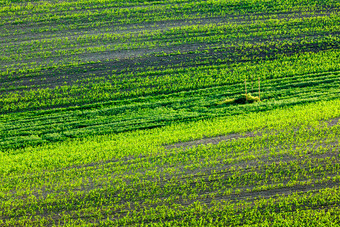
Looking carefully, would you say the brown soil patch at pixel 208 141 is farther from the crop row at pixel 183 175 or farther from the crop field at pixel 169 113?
the crop row at pixel 183 175

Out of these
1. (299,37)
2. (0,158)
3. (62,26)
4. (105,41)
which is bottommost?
(0,158)

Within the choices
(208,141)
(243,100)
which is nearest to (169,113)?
(208,141)

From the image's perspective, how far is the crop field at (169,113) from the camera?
49.3ft

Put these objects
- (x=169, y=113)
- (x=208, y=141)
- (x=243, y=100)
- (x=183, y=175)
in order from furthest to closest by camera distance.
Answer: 1. (x=243, y=100)
2. (x=169, y=113)
3. (x=208, y=141)
4. (x=183, y=175)

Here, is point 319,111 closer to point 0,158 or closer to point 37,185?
point 37,185

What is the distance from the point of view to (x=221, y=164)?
16766 mm

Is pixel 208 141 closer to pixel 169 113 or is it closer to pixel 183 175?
pixel 183 175

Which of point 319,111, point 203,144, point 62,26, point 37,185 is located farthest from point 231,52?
point 37,185

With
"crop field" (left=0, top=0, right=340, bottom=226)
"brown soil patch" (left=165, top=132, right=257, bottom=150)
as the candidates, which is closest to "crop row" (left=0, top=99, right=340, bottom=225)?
"crop field" (left=0, top=0, right=340, bottom=226)

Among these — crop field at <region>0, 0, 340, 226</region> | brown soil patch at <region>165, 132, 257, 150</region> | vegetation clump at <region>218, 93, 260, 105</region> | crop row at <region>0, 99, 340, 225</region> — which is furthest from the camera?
vegetation clump at <region>218, 93, 260, 105</region>

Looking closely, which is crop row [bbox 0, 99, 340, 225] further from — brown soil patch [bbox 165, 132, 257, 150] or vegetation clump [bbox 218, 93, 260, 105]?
vegetation clump [bbox 218, 93, 260, 105]

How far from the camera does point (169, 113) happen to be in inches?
806

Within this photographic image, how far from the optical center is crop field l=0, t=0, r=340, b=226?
15039mm

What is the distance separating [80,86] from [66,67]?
247cm
